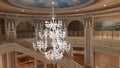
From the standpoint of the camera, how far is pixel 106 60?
1377 cm

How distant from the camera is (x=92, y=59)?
13.2 meters

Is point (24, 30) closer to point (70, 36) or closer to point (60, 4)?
point (70, 36)

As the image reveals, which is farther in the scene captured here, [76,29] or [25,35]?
[76,29]

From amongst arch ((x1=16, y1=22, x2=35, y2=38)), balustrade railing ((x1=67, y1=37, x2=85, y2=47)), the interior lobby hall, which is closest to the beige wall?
the interior lobby hall

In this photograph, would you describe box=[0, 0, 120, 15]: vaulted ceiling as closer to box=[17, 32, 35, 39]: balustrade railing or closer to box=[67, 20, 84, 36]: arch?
box=[17, 32, 35, 39]: balustrade railing

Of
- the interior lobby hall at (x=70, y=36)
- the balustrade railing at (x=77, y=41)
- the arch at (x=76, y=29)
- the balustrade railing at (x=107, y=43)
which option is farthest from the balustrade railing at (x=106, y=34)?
the arch at (x=76, y=29)

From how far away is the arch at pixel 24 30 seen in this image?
1513 centimetres

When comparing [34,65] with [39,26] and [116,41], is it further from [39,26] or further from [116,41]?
[116,41]

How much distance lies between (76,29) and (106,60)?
5.01 m

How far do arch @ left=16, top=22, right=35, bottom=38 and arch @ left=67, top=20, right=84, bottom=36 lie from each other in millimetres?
4362

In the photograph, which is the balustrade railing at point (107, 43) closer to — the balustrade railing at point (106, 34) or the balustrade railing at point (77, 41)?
the balustrade railing at point (106, 34)

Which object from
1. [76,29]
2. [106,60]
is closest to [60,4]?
[76,29]

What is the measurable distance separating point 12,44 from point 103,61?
9060 mm

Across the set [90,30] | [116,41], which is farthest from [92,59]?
[116,41]
